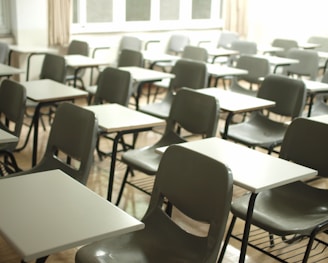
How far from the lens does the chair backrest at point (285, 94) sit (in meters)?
3.98

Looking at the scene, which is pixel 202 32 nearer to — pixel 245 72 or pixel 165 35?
pixel 165 35

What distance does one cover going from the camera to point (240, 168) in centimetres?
245

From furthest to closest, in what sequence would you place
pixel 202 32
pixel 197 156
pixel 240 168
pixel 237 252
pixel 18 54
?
pixel 202 32, pixel 18 54, pixel 237 252, pixel 240 168, pixel 197 156

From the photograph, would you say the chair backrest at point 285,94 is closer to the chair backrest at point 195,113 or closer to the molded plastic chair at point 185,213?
the chair backrest at point 195,113

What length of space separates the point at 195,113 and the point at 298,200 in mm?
976

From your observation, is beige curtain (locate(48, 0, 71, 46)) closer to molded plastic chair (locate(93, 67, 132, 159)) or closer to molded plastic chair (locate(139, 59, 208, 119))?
molded plastic chair (locate(139, 59, 208, 119))

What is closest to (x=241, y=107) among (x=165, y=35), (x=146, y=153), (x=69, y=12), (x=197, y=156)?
(x=146, y=153)

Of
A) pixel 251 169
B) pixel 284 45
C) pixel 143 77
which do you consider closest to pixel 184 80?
pixel 143 77

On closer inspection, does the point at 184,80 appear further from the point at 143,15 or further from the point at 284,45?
the point at 284,45

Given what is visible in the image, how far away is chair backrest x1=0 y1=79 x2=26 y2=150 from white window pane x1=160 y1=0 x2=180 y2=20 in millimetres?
4823

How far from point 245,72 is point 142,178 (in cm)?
189

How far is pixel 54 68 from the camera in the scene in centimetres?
489

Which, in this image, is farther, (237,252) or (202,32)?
(202,32)

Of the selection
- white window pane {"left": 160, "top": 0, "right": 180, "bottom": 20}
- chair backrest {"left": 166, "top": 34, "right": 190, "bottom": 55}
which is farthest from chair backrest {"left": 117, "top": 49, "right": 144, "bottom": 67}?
white window pane {"left": 160, "top": 0, "right": 180, "bottom": 20}
